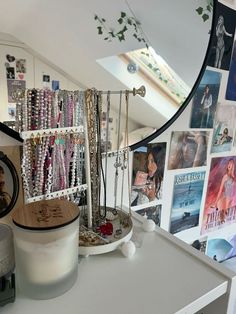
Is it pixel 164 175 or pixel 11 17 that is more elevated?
pixel 11 17

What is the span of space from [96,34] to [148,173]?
493mm

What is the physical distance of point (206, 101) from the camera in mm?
1046

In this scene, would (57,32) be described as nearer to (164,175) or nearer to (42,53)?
(42,53)

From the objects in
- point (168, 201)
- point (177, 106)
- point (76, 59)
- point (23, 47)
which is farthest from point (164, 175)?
point (23, 47)

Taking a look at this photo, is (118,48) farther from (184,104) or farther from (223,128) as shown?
(223,128)

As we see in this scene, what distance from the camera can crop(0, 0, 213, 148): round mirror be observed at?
0.63 meters

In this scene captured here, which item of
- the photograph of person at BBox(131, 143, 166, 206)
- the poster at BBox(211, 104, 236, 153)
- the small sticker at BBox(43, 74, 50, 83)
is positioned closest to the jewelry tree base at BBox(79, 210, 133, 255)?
the photograph of person at BBox(131, 143, 166, 206)

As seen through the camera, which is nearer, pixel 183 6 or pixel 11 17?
pixel 11 17

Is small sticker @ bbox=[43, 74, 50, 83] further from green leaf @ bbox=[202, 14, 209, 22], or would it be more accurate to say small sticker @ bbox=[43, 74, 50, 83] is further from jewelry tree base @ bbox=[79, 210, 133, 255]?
green leaf @ bbox=[202, 14, 209, 22]

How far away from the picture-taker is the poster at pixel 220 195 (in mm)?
1210

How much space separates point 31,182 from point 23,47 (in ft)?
1.00

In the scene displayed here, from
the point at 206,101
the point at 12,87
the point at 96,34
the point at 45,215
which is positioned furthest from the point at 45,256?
the point at 206,101

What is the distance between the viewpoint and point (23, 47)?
2.03 ft

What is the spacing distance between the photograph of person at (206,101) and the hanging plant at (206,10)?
179 mm
